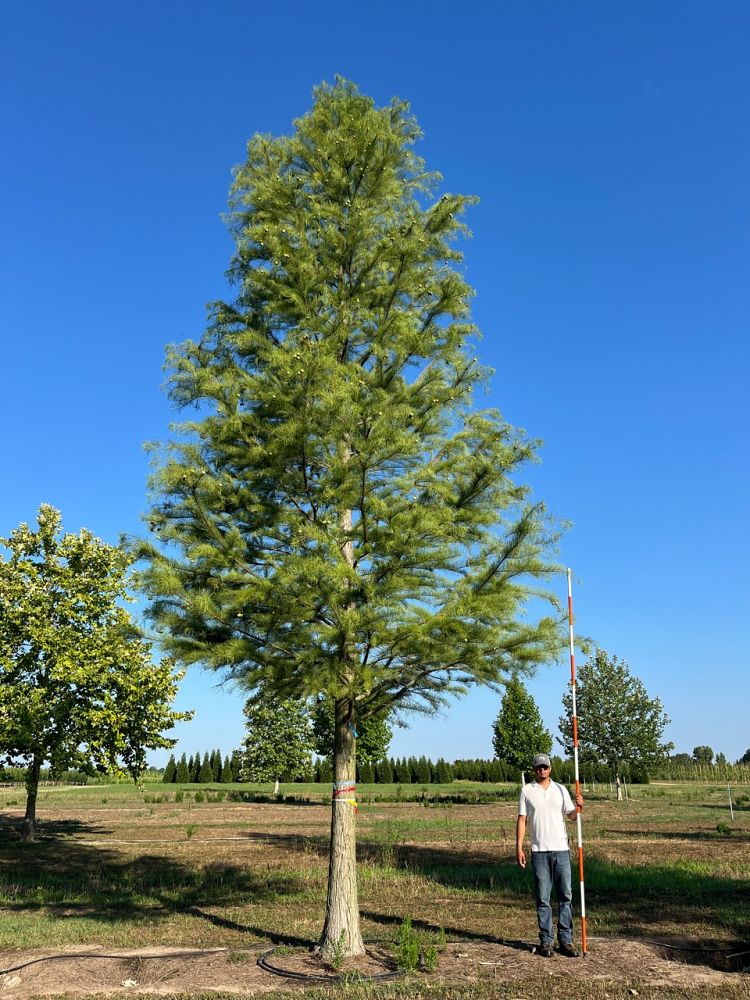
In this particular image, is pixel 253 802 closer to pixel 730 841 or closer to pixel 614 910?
pixel 730 841

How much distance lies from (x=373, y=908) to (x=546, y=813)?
4.40m

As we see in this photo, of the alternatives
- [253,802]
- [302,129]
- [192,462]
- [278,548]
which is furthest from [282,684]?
[253,802]

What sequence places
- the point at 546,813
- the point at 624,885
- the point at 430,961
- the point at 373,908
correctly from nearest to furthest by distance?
the point at 430,961, the point at 546,813, the point at 373,908, the point at 624,885

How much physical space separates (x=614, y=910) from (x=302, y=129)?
1097 cm

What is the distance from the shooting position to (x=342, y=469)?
8328 mm

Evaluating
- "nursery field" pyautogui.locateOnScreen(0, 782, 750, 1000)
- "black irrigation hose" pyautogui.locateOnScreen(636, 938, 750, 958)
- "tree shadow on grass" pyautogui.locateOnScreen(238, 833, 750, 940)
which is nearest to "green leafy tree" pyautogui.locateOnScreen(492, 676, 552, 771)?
"nursery field" pyautogui.locateOnScreen(0, 782, 750, 1000)

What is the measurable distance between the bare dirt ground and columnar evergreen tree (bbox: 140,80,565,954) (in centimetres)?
103

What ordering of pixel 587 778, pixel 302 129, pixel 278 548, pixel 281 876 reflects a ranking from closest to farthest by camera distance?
pixel 278 548 → pixel 302 129 → pixel 281 876 → pixel 587 778

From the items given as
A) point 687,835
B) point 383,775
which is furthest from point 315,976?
point 383,775

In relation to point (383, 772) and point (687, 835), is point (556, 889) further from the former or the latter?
point (383, 772)

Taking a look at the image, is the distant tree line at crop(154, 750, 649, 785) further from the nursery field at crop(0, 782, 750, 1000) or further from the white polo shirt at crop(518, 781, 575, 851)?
the white polo shirt at crop(518, 781, 575, 851)

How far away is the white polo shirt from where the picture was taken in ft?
25.5

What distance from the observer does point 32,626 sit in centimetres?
1966

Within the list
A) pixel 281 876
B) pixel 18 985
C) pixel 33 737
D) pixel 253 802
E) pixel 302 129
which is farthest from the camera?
pixel 253 802
